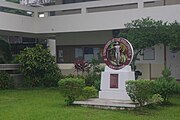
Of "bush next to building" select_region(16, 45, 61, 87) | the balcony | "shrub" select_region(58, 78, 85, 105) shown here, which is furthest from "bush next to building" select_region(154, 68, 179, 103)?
"bush next to building" select_region(16, 45, 61, 87)

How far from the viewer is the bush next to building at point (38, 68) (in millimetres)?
20703

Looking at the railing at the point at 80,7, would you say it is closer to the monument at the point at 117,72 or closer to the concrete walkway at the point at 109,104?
the monument at the point at 117,72

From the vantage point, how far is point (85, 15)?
23.0 m

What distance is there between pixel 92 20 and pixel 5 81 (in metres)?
6.56

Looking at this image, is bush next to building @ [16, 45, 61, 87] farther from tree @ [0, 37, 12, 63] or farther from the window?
the window

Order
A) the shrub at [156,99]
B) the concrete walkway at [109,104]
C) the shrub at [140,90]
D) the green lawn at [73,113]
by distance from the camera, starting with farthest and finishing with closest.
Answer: the shrub at [156,99] → the concrete walkway at [109,104] → the shrub at [140,90] → the green lawn at [73,113]

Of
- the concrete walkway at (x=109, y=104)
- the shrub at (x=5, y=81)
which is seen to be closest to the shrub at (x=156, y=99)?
the concrete walkway at (x=109, y=104)

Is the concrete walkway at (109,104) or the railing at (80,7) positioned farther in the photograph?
the railing at (80,7)

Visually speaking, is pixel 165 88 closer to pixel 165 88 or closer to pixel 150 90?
pixel 165 88

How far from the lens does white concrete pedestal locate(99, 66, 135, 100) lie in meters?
13.2

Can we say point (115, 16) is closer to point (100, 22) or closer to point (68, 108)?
point (100, 22)

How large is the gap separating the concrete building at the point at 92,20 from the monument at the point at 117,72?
7.53 metres

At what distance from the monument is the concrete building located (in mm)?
7533

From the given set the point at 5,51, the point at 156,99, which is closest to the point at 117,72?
the point at 156,99
